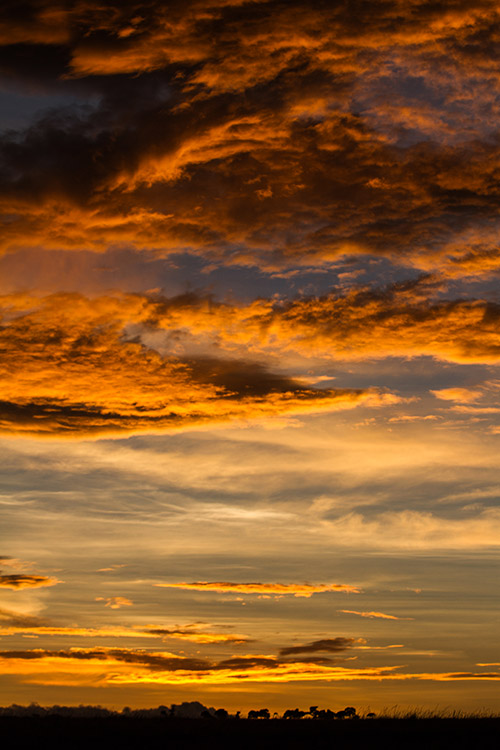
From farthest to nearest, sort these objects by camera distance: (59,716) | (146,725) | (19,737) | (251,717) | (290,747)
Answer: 1. (251,717)
2. (59,716)
3. (146,725)
4. (19,737)
5. (290,747)

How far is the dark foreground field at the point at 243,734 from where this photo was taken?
29.1 metres

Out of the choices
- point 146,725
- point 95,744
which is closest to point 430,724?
point 146,725

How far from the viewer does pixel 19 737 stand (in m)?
30.4

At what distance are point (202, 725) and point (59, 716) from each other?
761 cm

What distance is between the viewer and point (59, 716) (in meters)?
37.6

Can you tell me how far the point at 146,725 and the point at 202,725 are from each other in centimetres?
246

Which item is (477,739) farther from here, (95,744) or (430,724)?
(95,744)

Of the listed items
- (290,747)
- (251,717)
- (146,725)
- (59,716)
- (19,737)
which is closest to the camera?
(290,747)

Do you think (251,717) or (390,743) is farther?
(251,717)

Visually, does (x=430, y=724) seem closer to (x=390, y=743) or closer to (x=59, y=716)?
(x=390, y=743)

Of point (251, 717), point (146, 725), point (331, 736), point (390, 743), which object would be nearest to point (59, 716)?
point (146, 725)

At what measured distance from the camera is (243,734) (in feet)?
103

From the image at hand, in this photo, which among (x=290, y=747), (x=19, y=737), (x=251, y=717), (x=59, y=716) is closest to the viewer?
(x=290, y=747)

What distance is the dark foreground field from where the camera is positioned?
29.1m
